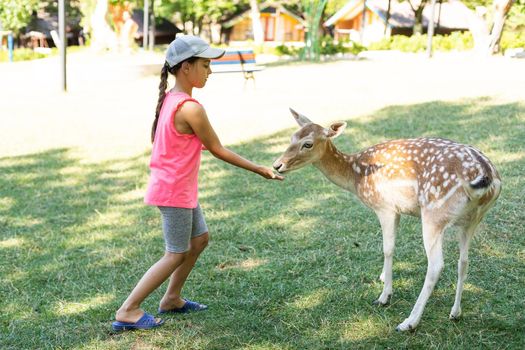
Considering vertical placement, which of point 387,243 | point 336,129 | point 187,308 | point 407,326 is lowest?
point 187,308

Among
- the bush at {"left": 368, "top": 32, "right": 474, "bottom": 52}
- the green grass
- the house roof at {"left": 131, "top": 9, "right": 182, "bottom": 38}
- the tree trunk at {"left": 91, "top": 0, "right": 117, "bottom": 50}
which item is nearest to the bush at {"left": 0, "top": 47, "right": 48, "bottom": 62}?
the tree trunk at {"left": 91, "top": 0, "right": 117, "bottom": 50}

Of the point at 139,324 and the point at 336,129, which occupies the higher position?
the point at 336,129

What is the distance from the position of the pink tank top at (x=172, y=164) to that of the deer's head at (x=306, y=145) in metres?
0.67

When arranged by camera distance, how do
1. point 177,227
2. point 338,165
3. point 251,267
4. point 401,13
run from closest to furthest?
point 177,227, point 338,165, point 251,267, point 401,13

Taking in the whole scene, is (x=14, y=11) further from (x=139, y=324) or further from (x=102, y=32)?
(x=139, y=324)

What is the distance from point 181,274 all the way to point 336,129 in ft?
4.47

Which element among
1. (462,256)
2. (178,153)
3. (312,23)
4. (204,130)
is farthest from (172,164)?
(312,23)

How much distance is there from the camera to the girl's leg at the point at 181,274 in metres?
4.10

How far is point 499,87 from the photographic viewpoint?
1286 cm

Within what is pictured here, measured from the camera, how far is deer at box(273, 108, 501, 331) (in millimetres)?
3705

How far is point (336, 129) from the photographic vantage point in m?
4.28

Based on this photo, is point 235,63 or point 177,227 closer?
point 177,227

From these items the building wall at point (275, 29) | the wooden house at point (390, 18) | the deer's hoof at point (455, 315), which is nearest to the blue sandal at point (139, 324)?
the deer's hoof at point (455, 315)

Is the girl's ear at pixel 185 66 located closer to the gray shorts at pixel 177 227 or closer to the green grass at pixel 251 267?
the gray shorts at pixel 177 227
